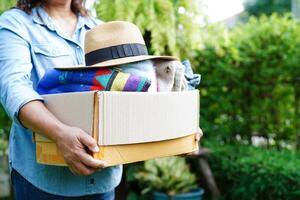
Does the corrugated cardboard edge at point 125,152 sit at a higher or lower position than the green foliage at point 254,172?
higher

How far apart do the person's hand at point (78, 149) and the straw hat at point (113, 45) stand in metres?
0.20

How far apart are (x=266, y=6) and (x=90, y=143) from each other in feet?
58.3

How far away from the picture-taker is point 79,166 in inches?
46.7

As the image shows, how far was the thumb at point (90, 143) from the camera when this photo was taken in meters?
1.16

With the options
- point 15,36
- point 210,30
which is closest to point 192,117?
point 15,36

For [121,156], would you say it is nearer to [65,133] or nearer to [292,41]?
[65,133]

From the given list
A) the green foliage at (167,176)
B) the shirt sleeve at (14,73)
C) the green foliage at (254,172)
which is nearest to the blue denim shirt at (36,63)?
the shirt sleeve at (14,73)

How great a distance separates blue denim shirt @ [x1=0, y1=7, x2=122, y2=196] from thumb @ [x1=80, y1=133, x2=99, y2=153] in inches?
9.4

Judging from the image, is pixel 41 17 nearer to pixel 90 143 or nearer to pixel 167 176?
pixel 90 143

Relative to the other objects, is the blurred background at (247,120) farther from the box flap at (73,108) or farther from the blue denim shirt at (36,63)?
the box flap at (73,108)

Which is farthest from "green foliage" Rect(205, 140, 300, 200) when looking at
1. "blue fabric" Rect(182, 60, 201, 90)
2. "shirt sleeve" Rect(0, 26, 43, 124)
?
"shirt sleeve" Rect(0, 26, 43, 124)

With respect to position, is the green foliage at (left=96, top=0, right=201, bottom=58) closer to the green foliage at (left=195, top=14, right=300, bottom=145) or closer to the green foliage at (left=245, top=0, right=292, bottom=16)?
the green foliage at (left=195, top=14, right=300, bottom=145)

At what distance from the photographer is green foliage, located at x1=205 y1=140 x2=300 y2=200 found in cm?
351

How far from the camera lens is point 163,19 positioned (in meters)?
2.66
